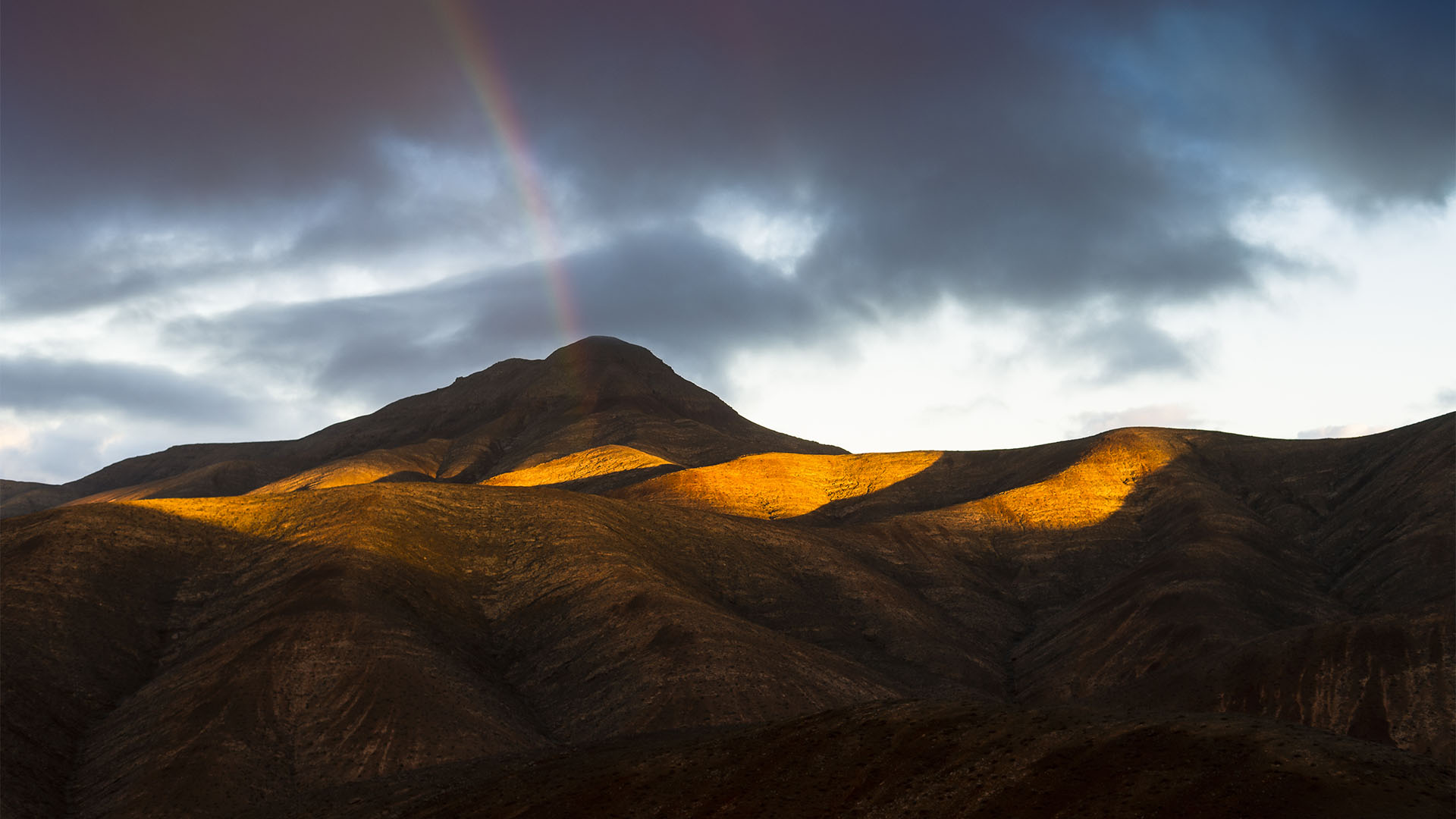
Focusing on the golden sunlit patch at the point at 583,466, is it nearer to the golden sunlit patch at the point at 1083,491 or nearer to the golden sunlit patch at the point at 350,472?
the golden sunlit patch at the point at 350,472

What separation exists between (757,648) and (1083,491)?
6698 centimetres

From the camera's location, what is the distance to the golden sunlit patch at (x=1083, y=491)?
420 ft

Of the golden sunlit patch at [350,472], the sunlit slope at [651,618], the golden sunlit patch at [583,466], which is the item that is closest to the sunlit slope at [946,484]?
the sunlit slope at [651,618]

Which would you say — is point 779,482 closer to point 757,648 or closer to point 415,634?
point 757,648

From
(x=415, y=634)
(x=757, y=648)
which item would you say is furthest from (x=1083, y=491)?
(x=415, y=634)

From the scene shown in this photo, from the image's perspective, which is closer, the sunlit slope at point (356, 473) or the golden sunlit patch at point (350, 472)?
the golden sunlit patch at point (350, 472)

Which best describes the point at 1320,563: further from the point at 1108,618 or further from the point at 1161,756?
the point at 1161,756

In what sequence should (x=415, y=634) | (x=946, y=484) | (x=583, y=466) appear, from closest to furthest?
1. (x=415, y=634)
2. (x=946, y=484)
3. (x=583, y=466)

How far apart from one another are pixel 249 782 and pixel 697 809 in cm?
2876

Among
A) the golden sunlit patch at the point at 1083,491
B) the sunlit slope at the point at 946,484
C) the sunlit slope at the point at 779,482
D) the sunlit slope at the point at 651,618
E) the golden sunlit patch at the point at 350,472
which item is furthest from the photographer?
the golden sunlit patch at the point at 350,472

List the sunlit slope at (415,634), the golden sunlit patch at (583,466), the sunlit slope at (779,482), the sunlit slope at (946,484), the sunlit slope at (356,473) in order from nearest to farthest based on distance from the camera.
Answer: the sunlit slope at (415,634), the sunlit slope at (946,484), the sunlit slope at (779,482), the golden sunlit patch at (583,466), the sunlit slope at (356,473)

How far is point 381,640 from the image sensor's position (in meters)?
75.4

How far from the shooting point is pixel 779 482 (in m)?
146

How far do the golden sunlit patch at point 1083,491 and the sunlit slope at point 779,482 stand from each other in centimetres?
1898
